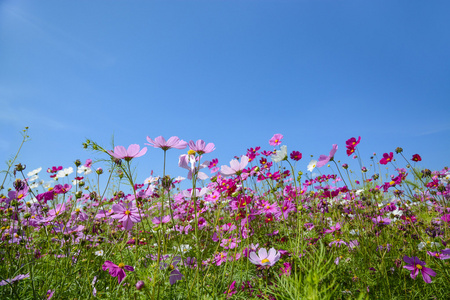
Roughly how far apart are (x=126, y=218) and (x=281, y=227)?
4.67 ft

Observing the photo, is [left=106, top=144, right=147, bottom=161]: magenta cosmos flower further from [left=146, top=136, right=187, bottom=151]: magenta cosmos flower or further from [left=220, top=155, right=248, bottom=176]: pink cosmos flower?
[left=220, top=155, right=248, bottom=176]: pink cosmos flower

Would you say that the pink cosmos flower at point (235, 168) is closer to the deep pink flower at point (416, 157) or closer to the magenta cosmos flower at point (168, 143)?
the magenta cosmos flower at point (168, 143)

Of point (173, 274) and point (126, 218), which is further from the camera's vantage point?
point (126, 218)

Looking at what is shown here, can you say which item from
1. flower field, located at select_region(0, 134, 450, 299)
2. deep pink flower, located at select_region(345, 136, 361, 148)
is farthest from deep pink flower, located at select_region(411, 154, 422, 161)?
deep pink flower, located at select_region(345, 136, 361, 148)

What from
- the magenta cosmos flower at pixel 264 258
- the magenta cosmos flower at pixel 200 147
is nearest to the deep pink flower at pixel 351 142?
the magenta cosmos flower at pixel 264 258

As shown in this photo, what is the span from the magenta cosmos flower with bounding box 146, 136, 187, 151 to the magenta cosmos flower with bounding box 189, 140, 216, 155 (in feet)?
0.31

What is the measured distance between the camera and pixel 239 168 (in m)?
1.21

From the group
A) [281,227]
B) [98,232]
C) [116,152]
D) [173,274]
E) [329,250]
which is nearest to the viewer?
[116,152]

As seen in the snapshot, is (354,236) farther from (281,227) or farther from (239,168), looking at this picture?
(239,168)

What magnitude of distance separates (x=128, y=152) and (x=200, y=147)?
31cm

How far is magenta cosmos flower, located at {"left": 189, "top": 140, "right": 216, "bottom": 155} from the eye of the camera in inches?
45.8

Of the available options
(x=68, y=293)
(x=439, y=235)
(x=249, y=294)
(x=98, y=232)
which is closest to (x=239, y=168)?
(x=249, y=294)

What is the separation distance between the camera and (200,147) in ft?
3.86

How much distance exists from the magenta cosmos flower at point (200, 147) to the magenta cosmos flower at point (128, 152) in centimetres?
21
